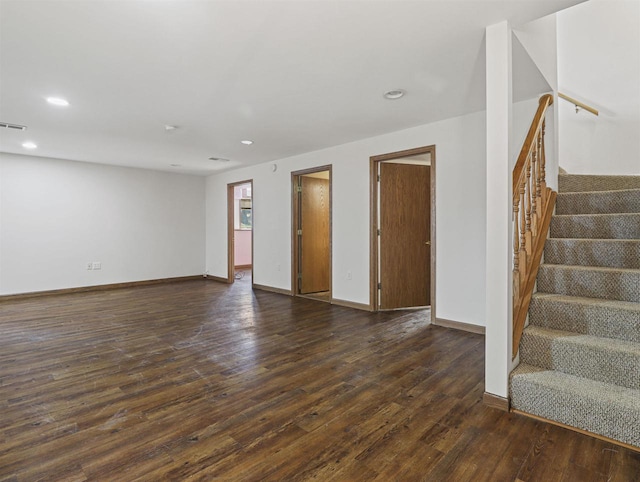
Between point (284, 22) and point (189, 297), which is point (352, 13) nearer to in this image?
point (284, 22)

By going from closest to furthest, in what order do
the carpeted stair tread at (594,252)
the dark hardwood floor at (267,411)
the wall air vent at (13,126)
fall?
the dark hardwood floor at (267,411)
the carpeted stair tread at (594,252)
the wall air vent at (13,126)

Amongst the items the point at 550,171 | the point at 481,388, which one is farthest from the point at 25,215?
the point at 550,171

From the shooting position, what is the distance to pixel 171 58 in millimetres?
2521

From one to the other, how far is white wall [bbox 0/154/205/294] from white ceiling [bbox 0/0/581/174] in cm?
167

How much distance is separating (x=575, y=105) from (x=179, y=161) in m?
5.93

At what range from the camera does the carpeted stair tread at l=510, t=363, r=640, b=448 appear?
5.62 feet

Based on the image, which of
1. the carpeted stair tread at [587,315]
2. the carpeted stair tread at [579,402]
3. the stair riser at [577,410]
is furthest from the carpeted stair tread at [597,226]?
the stair riser at [577,410]

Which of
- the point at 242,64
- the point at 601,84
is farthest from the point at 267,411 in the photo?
the point at 601,84

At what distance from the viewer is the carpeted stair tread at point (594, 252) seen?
2.49m

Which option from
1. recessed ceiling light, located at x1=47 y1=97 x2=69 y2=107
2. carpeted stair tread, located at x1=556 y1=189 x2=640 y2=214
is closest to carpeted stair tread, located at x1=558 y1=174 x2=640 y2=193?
carpeted stair tread, located at x1=556 y1=189 x2=640 y2=214

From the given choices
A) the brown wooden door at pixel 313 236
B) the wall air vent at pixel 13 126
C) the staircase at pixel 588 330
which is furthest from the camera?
the brown wooden door at pixel 313 236

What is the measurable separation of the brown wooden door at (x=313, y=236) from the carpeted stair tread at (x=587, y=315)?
3877mm

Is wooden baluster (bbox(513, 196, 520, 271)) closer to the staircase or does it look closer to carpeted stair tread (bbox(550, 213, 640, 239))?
the staircase

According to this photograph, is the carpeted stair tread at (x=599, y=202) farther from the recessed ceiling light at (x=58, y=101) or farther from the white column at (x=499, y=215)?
the recessed ceiling light at (x=58, y=101)
